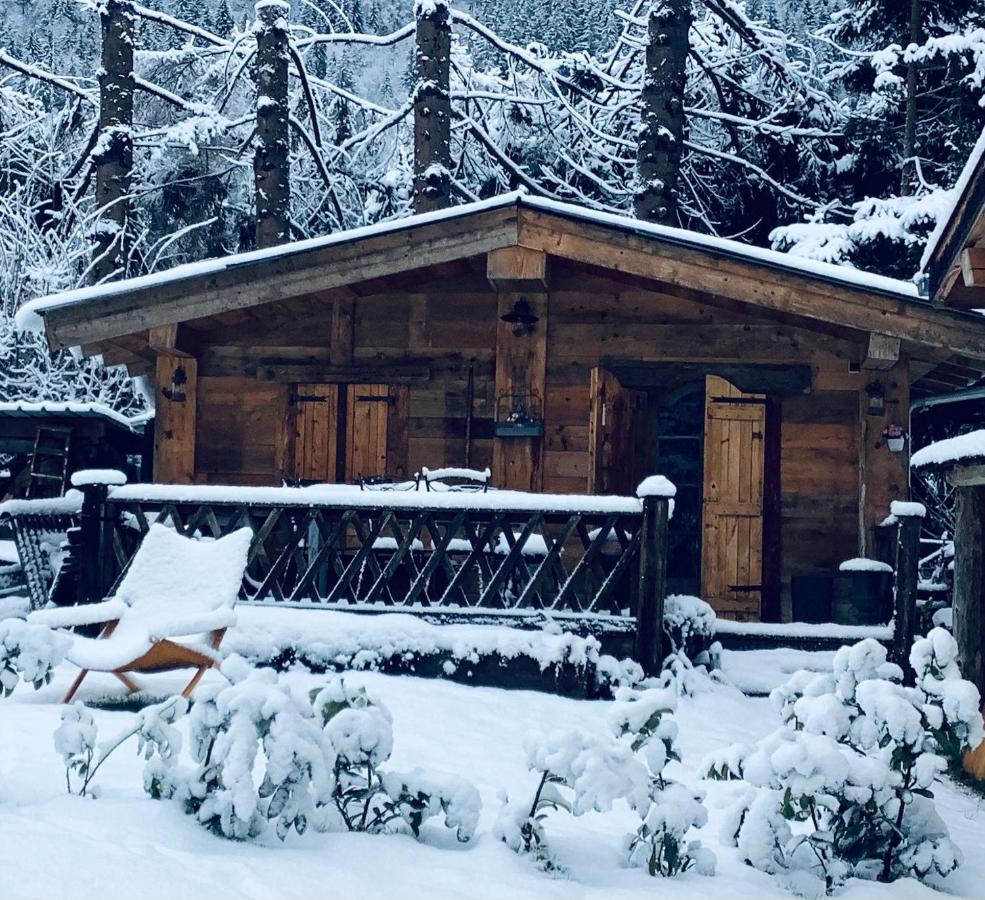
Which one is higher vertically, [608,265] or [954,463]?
[608,265]

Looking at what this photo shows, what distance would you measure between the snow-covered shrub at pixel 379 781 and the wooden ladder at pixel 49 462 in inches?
371

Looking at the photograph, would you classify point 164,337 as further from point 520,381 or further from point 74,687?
point 74,687

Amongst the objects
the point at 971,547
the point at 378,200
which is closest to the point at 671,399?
the point at 971,547

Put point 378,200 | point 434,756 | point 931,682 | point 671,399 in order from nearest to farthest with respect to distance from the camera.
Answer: point 931,682 < point 434,756 < point 671,399 < point 378,200

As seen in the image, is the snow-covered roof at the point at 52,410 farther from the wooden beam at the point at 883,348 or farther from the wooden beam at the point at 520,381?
the wooden beam at the point at 883,348

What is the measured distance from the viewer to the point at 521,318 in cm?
1068

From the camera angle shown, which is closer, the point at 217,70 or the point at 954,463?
the point at 954,463

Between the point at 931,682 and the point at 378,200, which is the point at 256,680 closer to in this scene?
the point at 931,682

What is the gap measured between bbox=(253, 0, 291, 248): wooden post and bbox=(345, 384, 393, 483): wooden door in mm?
5980

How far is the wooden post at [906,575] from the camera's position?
27.0 feet

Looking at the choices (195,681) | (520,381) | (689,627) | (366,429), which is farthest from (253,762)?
(366,429)

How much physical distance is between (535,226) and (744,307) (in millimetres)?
1965

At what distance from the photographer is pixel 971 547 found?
7316 mm

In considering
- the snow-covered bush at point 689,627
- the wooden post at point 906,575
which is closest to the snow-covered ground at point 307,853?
the snow-covered bush at point 689,627
